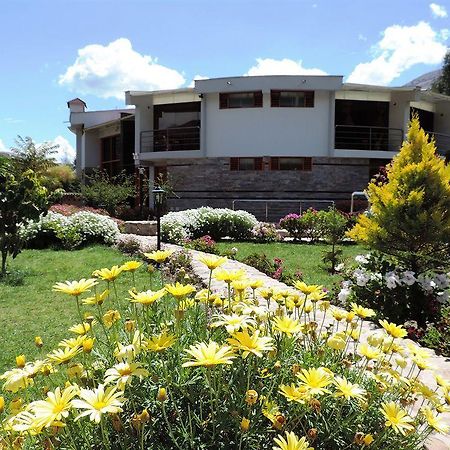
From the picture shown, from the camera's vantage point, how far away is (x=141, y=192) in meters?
26.4

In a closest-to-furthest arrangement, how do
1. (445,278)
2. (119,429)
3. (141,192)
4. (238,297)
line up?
(119,429)
(238,297)
(445,278)
(141,192)

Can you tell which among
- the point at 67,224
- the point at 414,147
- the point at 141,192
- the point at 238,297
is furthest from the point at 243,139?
the point at 238,297

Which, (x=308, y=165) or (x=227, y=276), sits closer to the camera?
(x=227, y=276)

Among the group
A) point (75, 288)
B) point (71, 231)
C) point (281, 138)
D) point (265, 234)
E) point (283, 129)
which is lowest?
point (265, 234)

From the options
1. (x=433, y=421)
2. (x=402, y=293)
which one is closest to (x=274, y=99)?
(x=402, y=293)

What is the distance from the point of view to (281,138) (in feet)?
75.7

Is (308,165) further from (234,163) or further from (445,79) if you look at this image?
(445,79)

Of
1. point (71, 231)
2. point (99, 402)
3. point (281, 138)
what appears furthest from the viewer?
point (281, 138)

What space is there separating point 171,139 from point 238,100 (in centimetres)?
414

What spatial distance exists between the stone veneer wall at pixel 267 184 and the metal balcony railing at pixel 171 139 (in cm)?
121

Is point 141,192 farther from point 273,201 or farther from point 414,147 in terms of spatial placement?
point 414,147

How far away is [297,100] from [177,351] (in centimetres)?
2242

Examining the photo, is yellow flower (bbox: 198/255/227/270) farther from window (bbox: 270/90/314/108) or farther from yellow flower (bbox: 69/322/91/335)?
window (bbox: 270/90/314/108)

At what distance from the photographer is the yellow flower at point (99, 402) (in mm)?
1566
